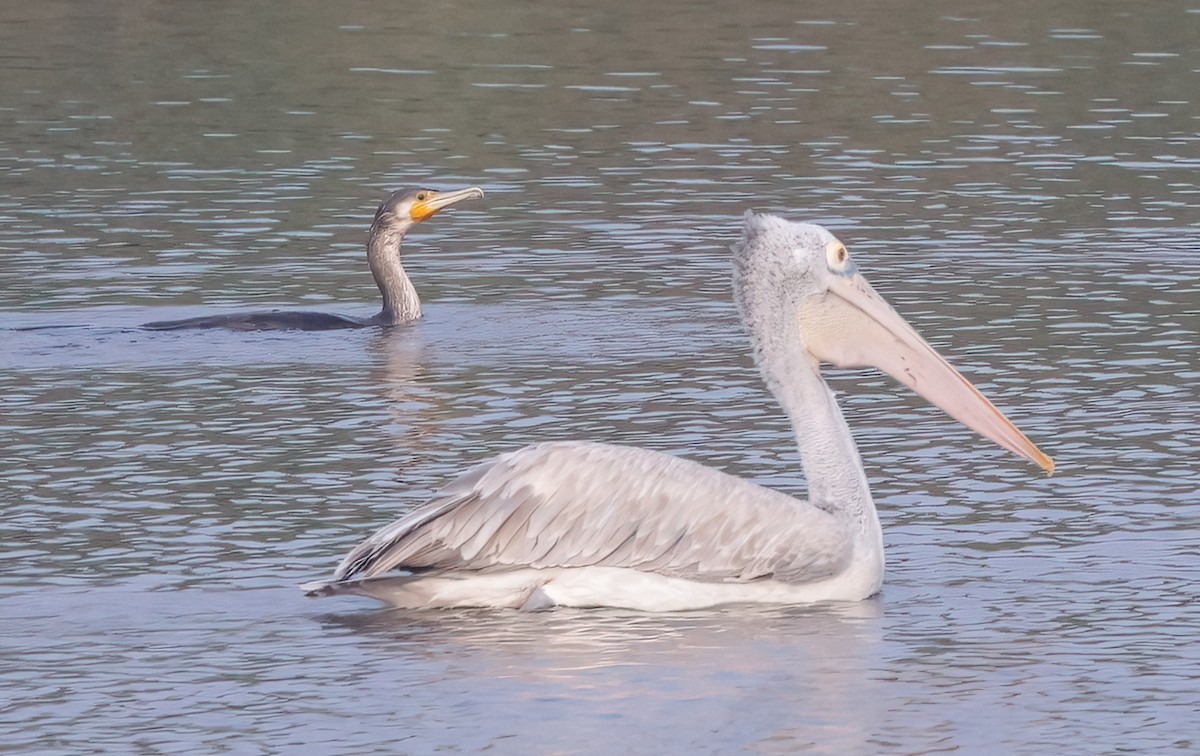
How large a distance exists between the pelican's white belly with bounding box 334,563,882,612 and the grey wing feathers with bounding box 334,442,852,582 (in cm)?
3

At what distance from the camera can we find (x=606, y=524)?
25.2 feet

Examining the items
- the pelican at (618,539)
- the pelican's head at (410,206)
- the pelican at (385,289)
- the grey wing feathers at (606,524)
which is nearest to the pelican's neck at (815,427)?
the pelican at (618,539)

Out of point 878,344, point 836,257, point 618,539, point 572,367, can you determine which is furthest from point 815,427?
point 572,367

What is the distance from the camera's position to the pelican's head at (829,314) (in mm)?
8258

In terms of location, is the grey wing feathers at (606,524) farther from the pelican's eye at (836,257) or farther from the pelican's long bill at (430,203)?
the pelican's long bill at (430,203)

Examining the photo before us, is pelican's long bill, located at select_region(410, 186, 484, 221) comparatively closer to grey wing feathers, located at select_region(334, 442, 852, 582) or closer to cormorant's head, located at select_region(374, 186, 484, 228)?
cormorant's head, located at select_region(374, 186, 484, 228)

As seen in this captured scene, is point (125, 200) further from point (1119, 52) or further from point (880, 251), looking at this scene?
point (1119, 52)

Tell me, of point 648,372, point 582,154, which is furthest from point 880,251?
point 582,154

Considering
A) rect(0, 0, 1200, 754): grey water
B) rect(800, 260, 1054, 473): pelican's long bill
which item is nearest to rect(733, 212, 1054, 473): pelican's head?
rect(800, 260, 1054, 473): pelican's long bill

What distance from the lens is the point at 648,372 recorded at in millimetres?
11852

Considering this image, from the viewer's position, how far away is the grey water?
7020 millimetres

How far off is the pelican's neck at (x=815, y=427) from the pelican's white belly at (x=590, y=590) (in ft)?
0.74

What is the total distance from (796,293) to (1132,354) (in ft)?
13.5

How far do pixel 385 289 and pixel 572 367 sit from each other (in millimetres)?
2243
